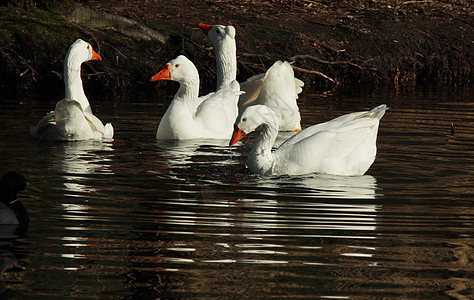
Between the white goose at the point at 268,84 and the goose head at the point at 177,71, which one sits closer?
the goose head at the point at 177,71

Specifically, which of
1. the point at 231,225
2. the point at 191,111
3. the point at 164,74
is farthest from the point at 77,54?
the point at 231,225

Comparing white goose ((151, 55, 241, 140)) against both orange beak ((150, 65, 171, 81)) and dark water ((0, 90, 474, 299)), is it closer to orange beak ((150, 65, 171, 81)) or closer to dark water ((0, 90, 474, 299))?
orange beak ((150, 65, 171, 81))

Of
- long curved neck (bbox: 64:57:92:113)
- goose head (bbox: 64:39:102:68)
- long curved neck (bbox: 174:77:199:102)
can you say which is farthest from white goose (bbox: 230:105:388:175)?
goose head (bbox: 64:39:102:68)

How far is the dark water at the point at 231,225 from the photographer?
4.97 meters

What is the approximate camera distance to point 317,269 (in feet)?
17.3

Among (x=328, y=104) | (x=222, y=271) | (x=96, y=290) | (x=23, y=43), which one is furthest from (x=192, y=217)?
(x=23, y=43)

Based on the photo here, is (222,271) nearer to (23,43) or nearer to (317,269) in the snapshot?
(317,269)

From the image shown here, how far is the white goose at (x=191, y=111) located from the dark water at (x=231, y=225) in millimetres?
777

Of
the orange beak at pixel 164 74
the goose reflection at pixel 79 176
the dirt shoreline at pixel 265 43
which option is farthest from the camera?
the dirt shoreline at pixel 265 43

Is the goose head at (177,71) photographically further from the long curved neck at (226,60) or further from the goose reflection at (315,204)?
the goose reflection at (315,204)

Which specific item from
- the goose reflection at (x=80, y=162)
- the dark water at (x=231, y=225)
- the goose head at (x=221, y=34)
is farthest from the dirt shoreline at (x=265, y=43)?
the dark water at (x=231, y=225)

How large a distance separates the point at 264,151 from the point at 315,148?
548mm

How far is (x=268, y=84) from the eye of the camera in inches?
507

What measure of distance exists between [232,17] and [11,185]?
44.6 ft
